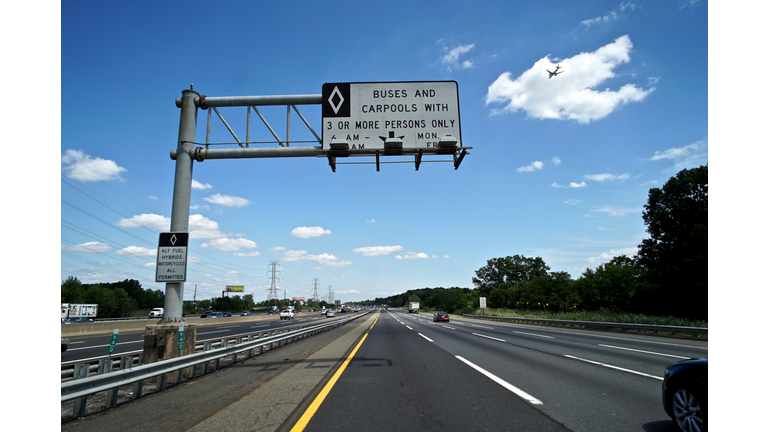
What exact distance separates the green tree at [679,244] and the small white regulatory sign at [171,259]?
3896 cm

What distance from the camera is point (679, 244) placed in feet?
135

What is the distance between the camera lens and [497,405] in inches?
224

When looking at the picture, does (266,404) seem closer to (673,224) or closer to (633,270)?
(673,224)

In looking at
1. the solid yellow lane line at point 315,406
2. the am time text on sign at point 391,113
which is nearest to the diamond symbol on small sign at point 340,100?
the am time text on sign at point 391,113

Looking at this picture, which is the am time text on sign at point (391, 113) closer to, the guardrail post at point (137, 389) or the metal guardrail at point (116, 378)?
the metal guardrail at point (116, 378)

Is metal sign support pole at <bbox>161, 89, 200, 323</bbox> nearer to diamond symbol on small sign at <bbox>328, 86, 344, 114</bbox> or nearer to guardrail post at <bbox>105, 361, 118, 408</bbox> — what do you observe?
guardrail post at <bbox>105, 361, 118, 408</bbox>

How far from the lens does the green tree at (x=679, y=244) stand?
34.0m

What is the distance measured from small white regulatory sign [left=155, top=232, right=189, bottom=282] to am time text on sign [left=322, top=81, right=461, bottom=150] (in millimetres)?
4712

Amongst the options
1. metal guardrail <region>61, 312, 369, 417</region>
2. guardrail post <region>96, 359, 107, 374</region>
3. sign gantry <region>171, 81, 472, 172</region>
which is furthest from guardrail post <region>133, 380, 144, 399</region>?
sign gantry <region>171, 81, 472, 172</region>

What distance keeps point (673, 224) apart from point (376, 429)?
51.5m

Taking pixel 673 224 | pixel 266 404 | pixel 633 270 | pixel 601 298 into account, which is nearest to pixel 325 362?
pixel 266 404

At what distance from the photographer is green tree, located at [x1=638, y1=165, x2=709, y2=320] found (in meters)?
34.0

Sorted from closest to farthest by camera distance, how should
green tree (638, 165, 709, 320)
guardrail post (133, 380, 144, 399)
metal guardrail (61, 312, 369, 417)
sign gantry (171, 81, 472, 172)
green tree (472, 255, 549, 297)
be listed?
metal guardrail (61, 312, 369, 417), guardrail post (133, 380, 144, 399), sign gantry (171, 81, 472, 172), green tree (638, 165, 709, 320), green tree (472, 255, 549, 297)

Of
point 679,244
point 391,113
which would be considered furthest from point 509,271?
point 391,113
